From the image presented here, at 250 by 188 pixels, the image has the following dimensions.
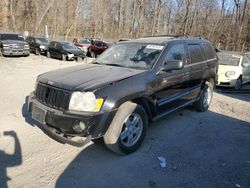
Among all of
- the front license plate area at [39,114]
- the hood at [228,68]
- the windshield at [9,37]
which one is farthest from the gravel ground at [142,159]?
the windshield at [9,37]

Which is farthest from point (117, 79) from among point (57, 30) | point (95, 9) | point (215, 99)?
point (95, 9)

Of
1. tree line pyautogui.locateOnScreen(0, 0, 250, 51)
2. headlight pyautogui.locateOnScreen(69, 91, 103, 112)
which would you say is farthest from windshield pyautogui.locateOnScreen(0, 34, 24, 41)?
tree line pyautogui.locateOnScreen(0, 0, 250, 51)

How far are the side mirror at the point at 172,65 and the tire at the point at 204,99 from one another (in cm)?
218

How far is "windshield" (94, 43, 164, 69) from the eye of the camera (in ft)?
15.2

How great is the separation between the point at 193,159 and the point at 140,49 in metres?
2.22

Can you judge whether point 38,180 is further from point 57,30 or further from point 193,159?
point 57,30

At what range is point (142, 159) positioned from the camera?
13.3 ft

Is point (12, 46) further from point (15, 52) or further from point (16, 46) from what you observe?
point (15, 52)

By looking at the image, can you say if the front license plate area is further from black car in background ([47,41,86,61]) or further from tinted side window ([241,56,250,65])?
black car in background ([47,41,86,61])

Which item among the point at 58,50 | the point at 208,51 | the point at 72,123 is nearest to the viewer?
the point at 72,123

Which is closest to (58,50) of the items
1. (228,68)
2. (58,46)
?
(58,46)

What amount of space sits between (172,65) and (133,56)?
786 mm

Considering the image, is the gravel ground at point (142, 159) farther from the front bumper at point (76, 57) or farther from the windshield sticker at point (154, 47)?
the front bumper at point (76, 57)

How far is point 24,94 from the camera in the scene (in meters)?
7.48
